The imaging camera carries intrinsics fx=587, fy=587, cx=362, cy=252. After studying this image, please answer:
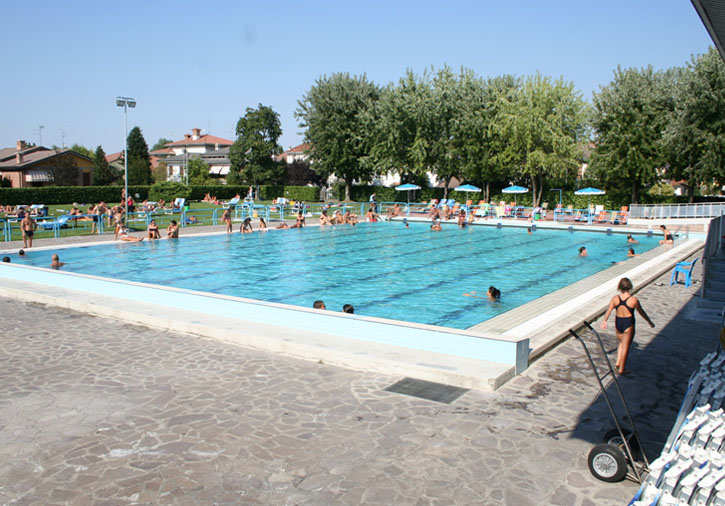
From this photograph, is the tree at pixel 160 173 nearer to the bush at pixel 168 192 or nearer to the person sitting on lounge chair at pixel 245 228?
the bush at pixel 168 192

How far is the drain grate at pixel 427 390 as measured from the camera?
690 centimetres

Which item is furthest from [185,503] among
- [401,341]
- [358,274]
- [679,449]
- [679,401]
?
[358,274]

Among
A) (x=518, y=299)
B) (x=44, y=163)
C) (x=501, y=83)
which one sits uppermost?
(x=501, y=83)

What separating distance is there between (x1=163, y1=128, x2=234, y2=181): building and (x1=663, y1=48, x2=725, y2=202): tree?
69181 millimetres

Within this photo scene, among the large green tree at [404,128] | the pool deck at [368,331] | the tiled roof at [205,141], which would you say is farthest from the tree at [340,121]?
the tiled roof at [205,141]

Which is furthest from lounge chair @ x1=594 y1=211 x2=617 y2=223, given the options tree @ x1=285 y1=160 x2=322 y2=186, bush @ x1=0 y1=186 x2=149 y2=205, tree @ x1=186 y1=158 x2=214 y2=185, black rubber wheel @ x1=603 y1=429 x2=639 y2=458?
tree @ x1=186 y1=158 x2=214 y2=185

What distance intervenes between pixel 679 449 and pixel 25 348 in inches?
344

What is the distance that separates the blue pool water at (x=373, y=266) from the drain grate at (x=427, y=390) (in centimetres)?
543

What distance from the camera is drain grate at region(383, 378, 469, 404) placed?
22.6ft

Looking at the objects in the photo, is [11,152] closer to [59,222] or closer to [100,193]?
[100,193]

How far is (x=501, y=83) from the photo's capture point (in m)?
46.2

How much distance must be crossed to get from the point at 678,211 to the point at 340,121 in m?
29.8

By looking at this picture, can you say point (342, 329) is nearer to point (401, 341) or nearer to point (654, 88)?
point (401, 341)

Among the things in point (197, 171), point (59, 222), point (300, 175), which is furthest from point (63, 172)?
point (59, 222)
